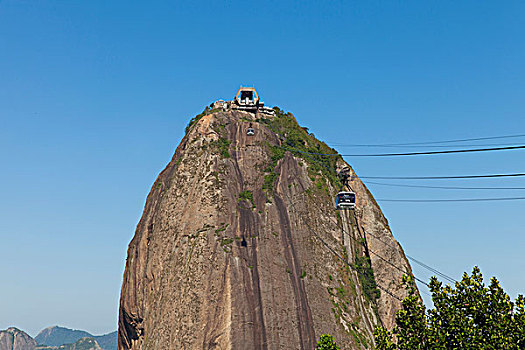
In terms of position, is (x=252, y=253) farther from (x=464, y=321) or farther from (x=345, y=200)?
(x=464, y=321)

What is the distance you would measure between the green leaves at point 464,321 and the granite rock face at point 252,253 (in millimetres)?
40027

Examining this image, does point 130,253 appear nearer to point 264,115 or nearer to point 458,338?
point 264,115

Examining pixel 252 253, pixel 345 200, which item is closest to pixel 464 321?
pixel 345 200

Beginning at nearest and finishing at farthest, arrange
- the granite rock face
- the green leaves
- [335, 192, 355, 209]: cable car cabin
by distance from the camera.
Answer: the green leaves < the granite rock face < [335, 192, 355, 209]: cable car cabin

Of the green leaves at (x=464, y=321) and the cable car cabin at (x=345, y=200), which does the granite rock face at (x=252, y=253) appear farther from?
the green leaves at (x=464, y=321)

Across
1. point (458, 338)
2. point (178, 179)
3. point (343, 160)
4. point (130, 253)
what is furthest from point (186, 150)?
point (458, 338)

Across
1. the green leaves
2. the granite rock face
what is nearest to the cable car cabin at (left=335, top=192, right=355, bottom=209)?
the granite rock face

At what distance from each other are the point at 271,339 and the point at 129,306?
3437 cm

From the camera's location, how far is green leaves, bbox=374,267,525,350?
33375 mm

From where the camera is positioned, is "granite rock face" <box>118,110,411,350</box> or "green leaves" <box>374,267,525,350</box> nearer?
"green leaves" <box>374,267,525,350</box>

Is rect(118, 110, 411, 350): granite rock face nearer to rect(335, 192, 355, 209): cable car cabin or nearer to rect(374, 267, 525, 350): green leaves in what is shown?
rect(335, 192, 355, 209): cable car cabin

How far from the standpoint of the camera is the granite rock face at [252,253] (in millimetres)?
77625

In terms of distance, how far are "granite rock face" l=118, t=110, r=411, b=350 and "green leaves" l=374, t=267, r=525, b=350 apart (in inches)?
1576

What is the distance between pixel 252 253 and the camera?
85000 millimetres
